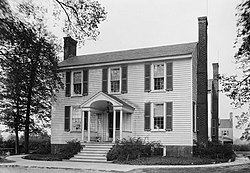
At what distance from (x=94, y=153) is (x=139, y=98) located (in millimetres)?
4182

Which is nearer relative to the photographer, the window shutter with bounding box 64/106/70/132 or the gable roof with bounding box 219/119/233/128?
the window shutter with bounding box 64/106/70/132

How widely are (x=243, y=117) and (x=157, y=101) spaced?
839 cm

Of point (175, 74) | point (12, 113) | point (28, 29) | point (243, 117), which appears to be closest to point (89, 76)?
point (175, 74)

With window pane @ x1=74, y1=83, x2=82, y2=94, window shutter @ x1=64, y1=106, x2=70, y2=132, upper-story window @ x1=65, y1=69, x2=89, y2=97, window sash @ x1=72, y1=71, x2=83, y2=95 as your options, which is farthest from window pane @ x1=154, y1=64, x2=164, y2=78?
window shutter @ x1=64, y1=106, x2=70, y2=132

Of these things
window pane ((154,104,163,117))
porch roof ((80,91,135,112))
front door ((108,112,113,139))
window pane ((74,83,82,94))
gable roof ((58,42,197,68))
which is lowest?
front door ((108,112,113,139))

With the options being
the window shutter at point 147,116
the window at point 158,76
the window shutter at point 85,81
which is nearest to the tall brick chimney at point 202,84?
the window at point 158,76

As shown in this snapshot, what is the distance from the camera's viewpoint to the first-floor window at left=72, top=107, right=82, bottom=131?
70.7ft

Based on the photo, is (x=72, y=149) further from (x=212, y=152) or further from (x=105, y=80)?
(x=212, y=152)

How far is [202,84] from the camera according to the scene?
68.7ft

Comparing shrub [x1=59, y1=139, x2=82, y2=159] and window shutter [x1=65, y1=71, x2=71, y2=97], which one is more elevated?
window shutter [x1=65, y1=71, x2=71, y2=97]

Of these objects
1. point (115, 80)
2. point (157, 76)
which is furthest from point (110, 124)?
point (157, 76)

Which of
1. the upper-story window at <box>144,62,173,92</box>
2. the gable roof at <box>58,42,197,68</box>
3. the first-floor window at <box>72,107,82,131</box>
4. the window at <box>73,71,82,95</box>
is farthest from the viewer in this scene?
the window at <box>73,71,82,95</box>

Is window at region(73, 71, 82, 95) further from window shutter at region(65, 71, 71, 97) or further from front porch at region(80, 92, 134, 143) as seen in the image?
front porch at region(80, 92, 134, 143)

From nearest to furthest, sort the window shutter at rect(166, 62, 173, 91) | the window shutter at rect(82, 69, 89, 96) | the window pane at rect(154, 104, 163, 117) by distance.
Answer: the window shutter at rect(166, 62, 173, 91), the window pane at rect(154, 104, 163, 117), the window shutter at rect(82, 69, 89, 96)
